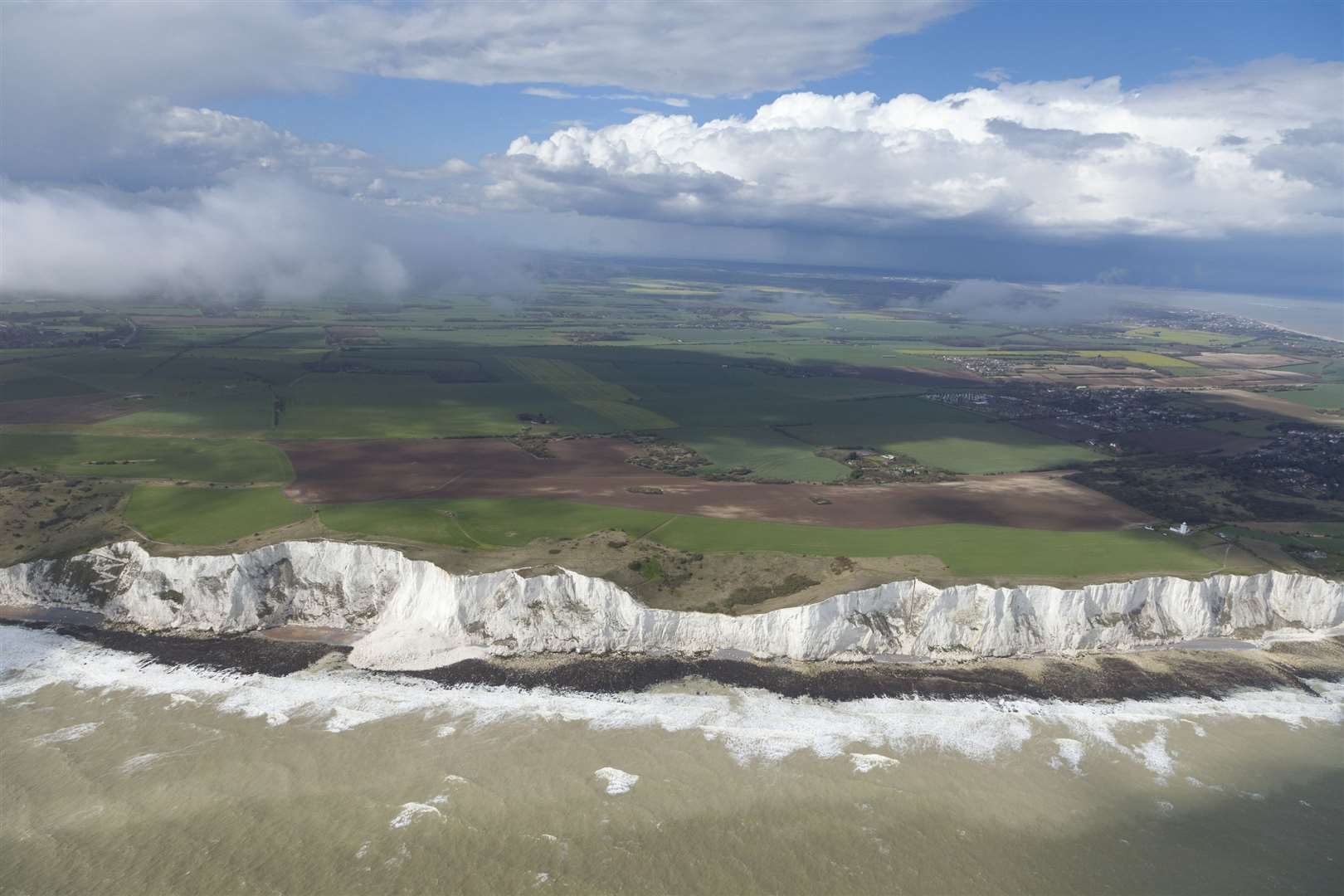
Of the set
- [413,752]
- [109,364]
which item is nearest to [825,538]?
[413,752]

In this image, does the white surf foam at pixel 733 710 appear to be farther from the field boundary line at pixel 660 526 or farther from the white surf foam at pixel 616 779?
the field boundary line at pixel 660 526

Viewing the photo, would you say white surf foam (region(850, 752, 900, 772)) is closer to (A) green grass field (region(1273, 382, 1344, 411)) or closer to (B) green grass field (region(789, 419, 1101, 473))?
(B) green grass field (region(789, 419, 1101, 473))

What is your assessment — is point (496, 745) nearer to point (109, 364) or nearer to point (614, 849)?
point (614, 849)

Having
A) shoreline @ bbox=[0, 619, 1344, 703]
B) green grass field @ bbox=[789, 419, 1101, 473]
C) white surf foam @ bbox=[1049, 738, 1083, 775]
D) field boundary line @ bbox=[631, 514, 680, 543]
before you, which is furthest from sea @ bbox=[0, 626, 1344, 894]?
green grass field @ bbox=[789, 419, 1101, 473]

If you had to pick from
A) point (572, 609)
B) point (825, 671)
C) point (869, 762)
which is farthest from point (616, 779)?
point (825, 671)

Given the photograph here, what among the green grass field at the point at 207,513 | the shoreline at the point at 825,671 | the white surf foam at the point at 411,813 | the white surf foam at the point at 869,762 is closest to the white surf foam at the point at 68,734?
the shoreline at the point at 825,671

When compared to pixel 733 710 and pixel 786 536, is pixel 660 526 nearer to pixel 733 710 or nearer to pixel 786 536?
pixel 786 536

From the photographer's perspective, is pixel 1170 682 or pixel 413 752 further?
pixel 1170 682
